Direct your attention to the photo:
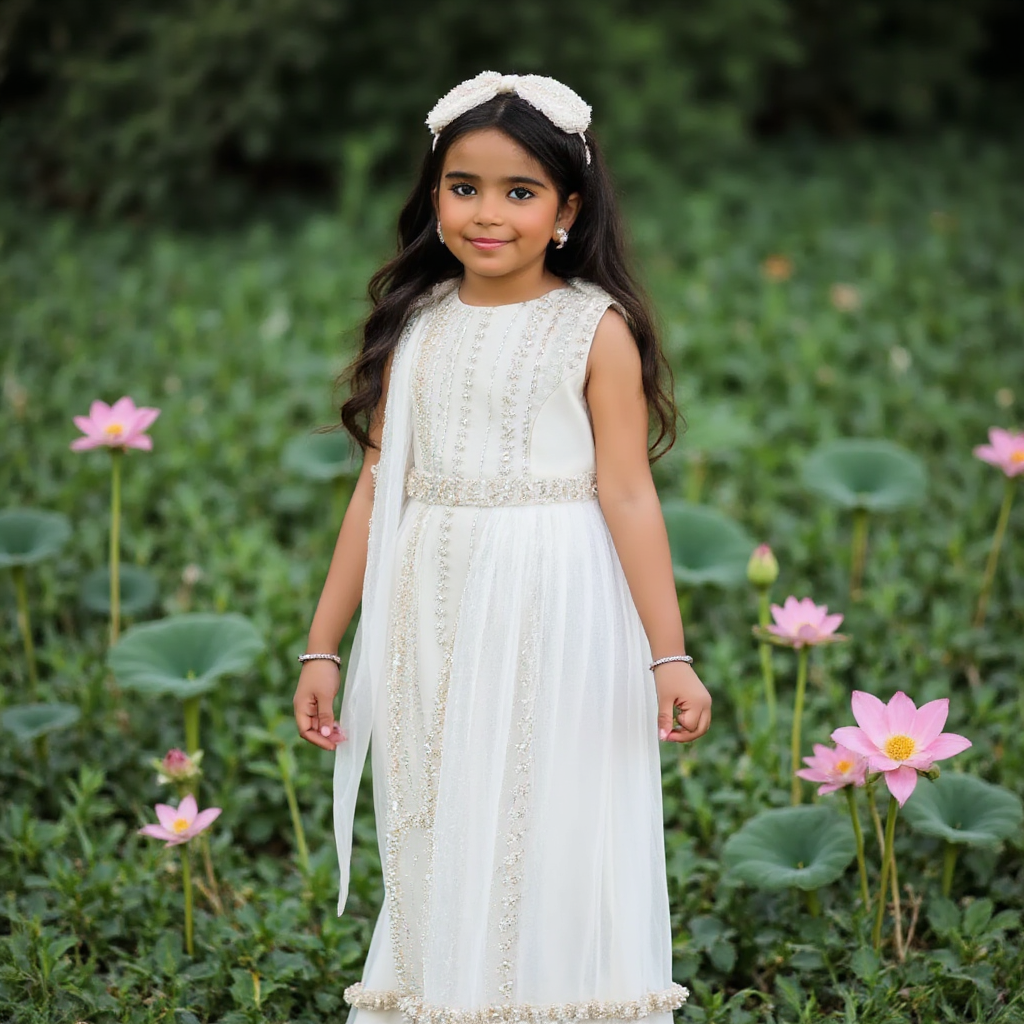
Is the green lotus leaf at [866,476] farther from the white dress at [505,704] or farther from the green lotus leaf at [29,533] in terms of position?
Result: the green lotus leaf at [29,533]

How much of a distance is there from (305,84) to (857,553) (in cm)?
453

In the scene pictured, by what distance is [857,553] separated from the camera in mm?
3521

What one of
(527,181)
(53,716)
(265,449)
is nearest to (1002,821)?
(527,181)

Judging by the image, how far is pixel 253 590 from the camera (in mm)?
3670

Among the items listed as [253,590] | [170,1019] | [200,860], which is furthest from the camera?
[253,590]

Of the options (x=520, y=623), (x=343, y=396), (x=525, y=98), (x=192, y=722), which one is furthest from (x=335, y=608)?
(x=343, y=396)

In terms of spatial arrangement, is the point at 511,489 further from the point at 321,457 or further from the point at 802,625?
the point at 321,457

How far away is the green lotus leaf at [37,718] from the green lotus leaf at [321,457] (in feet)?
3.16

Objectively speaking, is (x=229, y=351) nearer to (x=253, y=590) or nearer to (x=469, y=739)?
(x=253, y=590)

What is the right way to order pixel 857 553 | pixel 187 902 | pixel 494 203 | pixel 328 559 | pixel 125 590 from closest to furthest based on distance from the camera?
pixel 494 203, pixel 187 902, pixel 125 590, pixel 857 553, pixel 328 559

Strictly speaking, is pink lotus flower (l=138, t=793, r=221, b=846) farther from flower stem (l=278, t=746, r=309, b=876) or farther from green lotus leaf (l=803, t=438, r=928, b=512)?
green lotus leaf (l=803, t=438, r=928, b=512)

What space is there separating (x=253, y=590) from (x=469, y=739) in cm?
179

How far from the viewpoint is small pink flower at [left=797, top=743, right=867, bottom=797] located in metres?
2.32

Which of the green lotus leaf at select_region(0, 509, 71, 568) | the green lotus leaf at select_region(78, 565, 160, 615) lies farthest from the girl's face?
the green lotus leaf at select_region(78, 565, 160, 615)
